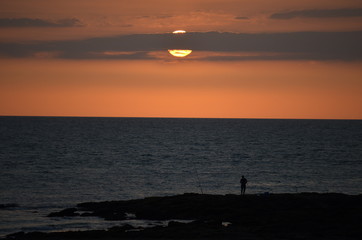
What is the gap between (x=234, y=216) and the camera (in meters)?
46.1

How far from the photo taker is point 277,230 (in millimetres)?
40344

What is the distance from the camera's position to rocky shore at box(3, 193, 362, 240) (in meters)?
39.4

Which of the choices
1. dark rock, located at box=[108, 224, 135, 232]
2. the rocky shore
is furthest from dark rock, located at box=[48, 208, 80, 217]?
dark rock, located at box=[108, 224, 135, 232]

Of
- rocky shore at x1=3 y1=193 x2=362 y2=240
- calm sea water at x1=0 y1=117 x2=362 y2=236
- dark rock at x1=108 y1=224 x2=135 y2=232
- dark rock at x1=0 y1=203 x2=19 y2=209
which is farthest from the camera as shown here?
calm sea water at x1=0 y1=117 x2=362 y2=236

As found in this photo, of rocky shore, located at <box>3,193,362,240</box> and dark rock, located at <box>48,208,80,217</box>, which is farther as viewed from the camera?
dark rock, located at <box>48,208,80,217</box>

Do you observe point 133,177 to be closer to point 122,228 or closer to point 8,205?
point 8,205

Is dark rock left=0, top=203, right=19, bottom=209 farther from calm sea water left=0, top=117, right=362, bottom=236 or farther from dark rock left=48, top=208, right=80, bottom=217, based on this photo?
dark rock left=48, top=208, right=80, bottom=217

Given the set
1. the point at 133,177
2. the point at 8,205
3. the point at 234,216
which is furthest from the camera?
the point at 133,177

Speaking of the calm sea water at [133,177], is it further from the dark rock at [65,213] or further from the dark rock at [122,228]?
the dark rock at [122,228]

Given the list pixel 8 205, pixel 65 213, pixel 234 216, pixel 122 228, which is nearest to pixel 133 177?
pixel 8 205

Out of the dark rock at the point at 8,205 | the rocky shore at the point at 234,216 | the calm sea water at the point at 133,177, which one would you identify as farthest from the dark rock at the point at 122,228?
the dark rock at the point at 8,205

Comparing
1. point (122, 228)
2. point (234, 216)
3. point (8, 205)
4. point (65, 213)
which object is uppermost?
point (234, 216)

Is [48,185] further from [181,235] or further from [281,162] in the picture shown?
[281,162]

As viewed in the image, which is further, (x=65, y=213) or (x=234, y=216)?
(x=65, y=213)
